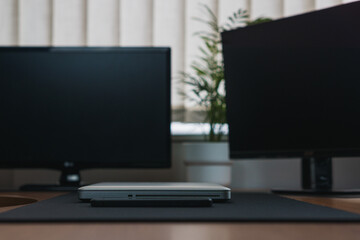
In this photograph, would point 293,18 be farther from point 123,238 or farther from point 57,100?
point 123,238

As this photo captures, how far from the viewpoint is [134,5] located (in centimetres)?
151

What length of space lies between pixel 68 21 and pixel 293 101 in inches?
32.9

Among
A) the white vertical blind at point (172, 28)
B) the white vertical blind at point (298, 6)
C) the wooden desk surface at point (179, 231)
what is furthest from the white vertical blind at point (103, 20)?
the wooden desk surface at point (179, 231)

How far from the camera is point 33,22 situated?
151cm

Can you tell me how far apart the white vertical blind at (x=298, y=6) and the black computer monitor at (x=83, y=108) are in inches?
21.1

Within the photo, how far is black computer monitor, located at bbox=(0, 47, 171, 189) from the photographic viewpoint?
1.21 m

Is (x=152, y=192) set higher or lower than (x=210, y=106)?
lower

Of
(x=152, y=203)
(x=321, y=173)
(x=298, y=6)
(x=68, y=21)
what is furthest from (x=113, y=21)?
(x=152, y=203)

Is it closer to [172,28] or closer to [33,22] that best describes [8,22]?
[33,22]

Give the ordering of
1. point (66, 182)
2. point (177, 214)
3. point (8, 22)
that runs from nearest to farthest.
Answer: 1. point (177, 214)
2. point (66, 182)
3. point (8, 22)

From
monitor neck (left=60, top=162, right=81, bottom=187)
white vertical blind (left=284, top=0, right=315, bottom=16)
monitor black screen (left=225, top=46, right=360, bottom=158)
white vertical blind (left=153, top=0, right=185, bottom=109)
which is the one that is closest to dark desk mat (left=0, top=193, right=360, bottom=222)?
monitor black screen (left=225, top=46, right=360, bottom=158)

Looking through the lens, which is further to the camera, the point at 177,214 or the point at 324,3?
the point at 324,3

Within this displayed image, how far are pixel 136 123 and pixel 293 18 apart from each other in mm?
495

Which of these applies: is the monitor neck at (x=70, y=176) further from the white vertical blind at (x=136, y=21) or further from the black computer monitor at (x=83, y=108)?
the white vertical blind at (x=136, y=21)
